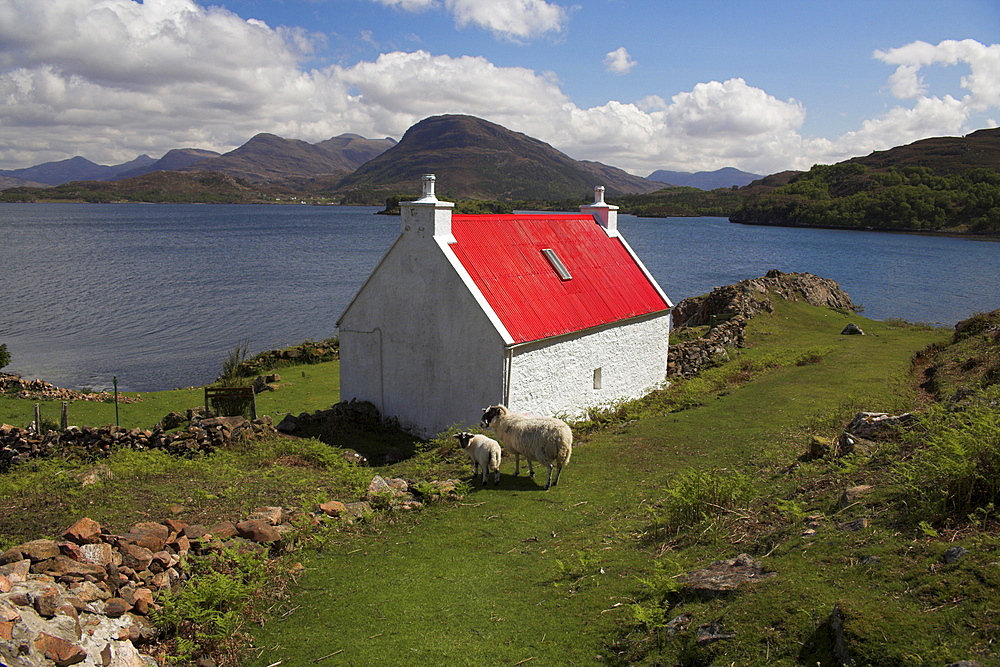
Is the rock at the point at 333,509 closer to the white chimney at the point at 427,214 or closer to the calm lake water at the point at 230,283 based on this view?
the white chimney at the point at 427,214

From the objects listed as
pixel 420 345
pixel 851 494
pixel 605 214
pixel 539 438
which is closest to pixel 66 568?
pixel 539 438

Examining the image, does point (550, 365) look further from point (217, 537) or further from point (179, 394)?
point (179, 394)

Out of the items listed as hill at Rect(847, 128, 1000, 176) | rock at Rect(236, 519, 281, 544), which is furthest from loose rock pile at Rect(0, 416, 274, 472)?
hill at Rect(847, 128, 1000, 176)

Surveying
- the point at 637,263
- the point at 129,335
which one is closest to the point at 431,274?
→ the point at 637,263

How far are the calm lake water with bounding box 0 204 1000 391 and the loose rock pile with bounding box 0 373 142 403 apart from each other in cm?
625

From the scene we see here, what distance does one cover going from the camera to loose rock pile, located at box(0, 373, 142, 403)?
26531 mm

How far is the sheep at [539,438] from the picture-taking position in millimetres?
13086

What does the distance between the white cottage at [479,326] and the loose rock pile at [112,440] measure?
4639 mm

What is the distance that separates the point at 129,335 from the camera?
46.9m

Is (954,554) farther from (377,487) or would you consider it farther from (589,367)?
(589,367)

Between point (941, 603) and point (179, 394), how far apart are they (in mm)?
28686

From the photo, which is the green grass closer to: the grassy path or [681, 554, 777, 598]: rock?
the grassy path

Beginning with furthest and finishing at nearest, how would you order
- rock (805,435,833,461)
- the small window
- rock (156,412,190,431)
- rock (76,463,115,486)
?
the small window, rock (156,412,190,431), rock (76,463,115,486), rock (805,435,833,461)

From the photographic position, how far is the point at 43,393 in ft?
89.7
